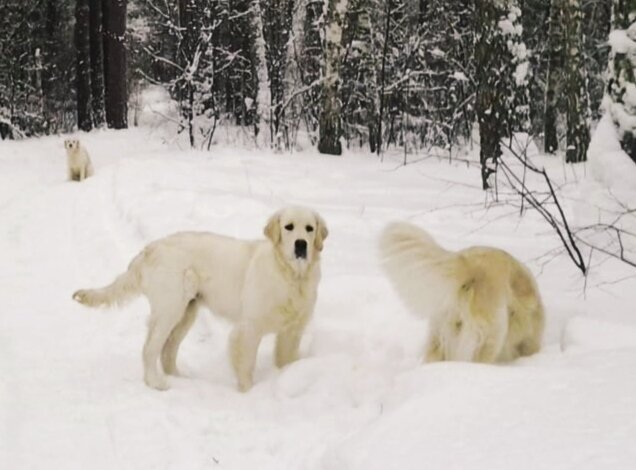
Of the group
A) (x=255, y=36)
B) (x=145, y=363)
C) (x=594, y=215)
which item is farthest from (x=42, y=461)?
(x=255, y=36)

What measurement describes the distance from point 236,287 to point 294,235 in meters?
0.53

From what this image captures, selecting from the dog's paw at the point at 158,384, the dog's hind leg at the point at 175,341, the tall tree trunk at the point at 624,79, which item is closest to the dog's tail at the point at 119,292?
the dog's hind leg at the point at 175,341

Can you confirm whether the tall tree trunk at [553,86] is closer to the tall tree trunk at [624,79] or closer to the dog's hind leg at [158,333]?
the tall tree trunk at [624,79]

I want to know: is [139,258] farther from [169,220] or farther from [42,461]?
[169,220]

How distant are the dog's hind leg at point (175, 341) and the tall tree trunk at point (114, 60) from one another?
1731 cm

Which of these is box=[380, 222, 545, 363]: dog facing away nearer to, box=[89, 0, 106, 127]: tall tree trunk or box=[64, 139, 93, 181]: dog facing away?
box=[64, 139, 93, 181]: dog facing away

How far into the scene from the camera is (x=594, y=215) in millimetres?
5168

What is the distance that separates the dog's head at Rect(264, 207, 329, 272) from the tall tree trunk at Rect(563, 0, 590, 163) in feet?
26.5

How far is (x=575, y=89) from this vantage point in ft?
38.3

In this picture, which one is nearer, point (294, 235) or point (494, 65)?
point (294, 235)

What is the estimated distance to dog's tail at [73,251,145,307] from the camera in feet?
15.0

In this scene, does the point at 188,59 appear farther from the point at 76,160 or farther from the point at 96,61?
the point at 96,61

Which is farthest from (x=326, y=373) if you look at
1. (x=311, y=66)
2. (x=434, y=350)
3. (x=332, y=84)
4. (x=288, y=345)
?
(x=311, y=66)

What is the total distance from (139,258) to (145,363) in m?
0.68
